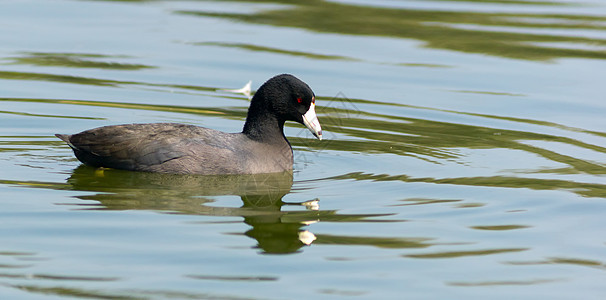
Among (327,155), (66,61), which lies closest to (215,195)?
(327,155)

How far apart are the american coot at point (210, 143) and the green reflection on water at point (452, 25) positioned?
23.0ft

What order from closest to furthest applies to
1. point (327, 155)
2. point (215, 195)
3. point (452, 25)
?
point (215, 195) → point (327, 155) → point (452, 25)

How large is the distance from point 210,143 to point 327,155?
1.56 m

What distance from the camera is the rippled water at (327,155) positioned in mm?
7066

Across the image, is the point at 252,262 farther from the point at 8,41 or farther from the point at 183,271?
the point at 8,41

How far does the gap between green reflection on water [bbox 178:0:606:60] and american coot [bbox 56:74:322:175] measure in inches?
275

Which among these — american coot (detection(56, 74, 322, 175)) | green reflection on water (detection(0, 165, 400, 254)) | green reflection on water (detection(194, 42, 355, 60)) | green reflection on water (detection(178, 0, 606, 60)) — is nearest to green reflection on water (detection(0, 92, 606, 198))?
american coot (detection(56, 74, 322, 175))

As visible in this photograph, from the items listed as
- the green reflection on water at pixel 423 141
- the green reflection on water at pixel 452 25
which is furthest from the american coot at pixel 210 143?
the green reflection on water at pixel 452 25

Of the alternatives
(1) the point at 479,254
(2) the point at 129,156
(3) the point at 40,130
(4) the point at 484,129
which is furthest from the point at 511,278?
(3) the point at 40,130

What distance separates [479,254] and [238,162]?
9.60 ft

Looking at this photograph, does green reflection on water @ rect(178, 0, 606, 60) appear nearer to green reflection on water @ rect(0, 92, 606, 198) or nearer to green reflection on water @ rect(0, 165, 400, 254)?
green reflection on water @ rect(0, 92, 606, 198)

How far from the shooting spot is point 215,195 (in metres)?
9.04

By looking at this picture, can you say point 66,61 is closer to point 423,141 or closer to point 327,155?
point 327,155

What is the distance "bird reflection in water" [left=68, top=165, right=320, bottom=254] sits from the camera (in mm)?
7992
